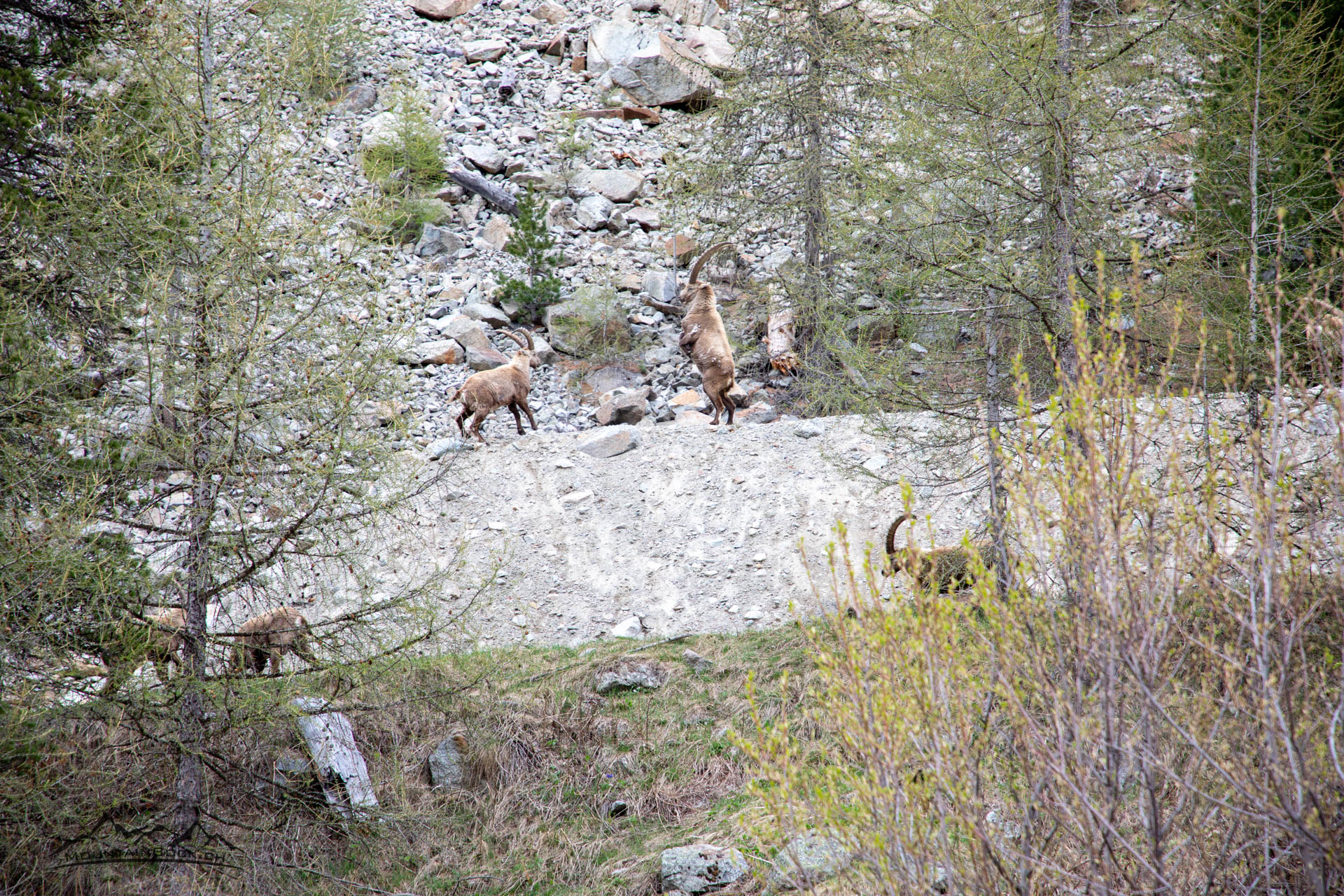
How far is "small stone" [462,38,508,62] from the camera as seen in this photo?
3058 centimetres

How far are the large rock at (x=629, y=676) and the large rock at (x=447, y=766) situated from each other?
59.1 inches

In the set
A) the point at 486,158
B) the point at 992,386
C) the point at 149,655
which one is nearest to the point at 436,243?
the point at 486,158

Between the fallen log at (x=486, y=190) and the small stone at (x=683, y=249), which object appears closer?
the small stone at (x=683, y=249)

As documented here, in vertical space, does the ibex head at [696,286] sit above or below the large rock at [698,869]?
above

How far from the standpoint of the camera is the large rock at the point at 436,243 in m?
23.3

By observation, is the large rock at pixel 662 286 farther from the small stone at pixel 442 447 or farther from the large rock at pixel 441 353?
the small stone at pixel 442 447

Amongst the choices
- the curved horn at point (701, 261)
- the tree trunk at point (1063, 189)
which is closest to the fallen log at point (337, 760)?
the tree trunk at point (1063, 189)

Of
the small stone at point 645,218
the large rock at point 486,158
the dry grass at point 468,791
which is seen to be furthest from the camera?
the large rock at point 486,158

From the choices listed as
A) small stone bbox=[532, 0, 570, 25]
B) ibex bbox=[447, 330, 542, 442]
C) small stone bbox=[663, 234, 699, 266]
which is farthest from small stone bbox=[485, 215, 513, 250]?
small stone bbox=[532, 0, 570, 25]

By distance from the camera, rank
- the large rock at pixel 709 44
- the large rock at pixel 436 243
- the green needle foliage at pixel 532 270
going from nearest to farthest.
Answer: the green needle foliage at pixel 532 270
the large rock at pixel 436 243
the large rock at pixel 709 44

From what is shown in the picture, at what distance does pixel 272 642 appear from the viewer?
658 cm

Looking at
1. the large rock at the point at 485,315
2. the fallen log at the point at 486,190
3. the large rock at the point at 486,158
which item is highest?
the large rock at the point at 486,158

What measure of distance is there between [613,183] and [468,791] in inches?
847

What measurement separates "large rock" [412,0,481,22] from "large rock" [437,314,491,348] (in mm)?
18008
